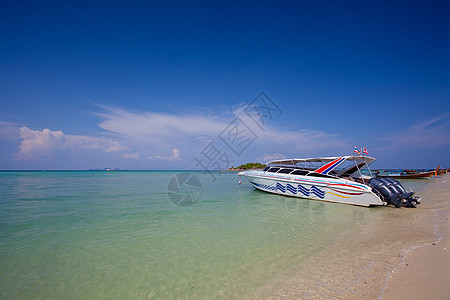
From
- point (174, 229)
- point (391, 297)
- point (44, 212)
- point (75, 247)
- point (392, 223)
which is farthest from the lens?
point (44, 212)

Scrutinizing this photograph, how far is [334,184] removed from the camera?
13164 mm

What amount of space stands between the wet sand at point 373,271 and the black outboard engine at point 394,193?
5.40 metres

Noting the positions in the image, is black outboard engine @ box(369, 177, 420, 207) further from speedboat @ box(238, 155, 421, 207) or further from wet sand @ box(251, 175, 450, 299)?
wet sand @ box(251, 175, 450, 299)

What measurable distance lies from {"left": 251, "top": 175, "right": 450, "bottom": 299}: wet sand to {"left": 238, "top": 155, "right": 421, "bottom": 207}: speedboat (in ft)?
18.0

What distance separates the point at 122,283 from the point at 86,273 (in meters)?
1.05

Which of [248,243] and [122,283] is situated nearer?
[122,283]

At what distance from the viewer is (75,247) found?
578 cm

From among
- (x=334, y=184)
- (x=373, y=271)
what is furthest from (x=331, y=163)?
(x=373, y=271)

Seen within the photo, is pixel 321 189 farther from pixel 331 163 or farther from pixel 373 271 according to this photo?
pixel 373 271

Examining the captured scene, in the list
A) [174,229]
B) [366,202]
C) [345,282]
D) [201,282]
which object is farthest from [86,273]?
[366,202]

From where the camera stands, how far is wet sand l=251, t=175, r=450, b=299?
3338mm

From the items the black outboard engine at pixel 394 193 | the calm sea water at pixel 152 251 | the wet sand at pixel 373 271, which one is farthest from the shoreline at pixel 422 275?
the black outboard engine at pixel 394 193

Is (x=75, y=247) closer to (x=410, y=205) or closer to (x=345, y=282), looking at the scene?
(x=345, y=282)

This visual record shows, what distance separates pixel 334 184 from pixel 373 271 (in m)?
10.0
